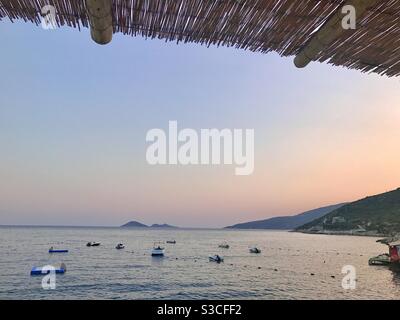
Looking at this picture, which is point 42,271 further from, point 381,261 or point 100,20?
point 381,261

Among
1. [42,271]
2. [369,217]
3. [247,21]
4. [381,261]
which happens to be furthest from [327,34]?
[369,217]

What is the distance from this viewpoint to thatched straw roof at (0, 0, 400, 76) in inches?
82.9

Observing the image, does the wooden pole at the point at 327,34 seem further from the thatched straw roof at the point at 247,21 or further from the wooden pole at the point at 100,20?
the wooden pole at the point at 100,20

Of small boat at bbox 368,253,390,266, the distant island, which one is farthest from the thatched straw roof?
the distant island

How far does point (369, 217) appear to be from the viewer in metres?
160

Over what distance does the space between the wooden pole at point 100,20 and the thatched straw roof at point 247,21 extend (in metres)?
0.11

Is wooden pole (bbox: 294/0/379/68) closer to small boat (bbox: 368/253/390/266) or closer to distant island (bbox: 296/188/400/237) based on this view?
small boat (bbox: 368/253/390/266)

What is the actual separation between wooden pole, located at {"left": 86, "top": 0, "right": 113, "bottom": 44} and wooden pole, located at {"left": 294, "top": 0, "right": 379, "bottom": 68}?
137 centimetres

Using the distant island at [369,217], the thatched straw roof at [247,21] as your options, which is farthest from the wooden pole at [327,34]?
the distant island at [369,217]

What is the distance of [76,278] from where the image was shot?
3959 centimetres

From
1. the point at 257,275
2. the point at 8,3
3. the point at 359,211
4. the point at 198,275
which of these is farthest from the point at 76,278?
the point at 359,211

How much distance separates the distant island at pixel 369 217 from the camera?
143 m
